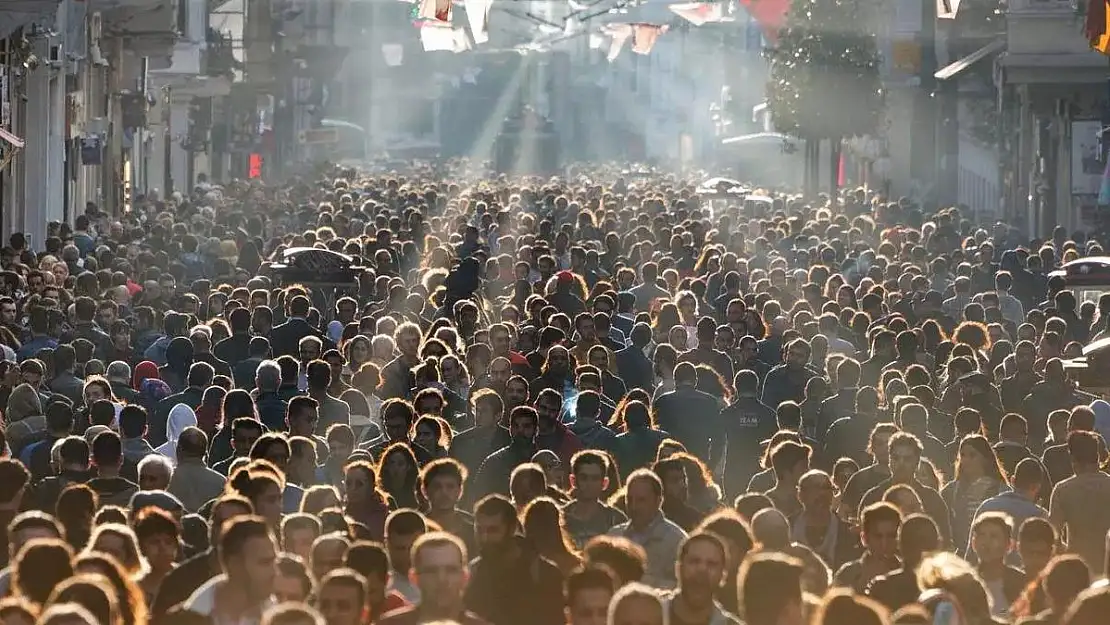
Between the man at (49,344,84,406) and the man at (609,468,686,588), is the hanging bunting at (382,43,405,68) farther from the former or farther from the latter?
the man at (609,468,686,588)

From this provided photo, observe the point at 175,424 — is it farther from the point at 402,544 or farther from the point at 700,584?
the point at 700,584

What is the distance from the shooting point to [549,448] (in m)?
12.5

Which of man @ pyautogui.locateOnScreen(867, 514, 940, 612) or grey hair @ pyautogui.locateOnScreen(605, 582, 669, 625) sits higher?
grey hair @ pyautogui.locateOnScreen(605, 582, 669, 625)

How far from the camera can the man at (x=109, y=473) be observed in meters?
11.0

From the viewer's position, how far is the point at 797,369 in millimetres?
15328

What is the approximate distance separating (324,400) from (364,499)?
4002mm

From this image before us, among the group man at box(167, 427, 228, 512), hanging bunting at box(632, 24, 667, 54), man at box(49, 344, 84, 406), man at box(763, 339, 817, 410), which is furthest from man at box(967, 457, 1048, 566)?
hanging bunting at box(632, 24, 667, 54)

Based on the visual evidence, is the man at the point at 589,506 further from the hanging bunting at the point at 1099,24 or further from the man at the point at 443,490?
the hanging bunting at the point at 1099,24

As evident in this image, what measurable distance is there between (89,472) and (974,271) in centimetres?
1382

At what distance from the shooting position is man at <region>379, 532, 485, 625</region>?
25.4ft

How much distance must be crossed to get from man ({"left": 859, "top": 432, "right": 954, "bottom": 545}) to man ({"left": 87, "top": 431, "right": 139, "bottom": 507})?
3410 mm

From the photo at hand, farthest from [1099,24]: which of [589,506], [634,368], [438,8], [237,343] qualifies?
[589,506]

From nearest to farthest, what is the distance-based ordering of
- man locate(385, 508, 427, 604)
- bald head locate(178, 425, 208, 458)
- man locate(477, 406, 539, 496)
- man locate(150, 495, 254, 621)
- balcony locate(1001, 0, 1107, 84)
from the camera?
man locate(150, 495, 254, 621), man locate(385, 508, 427, 604), bald head locate(178, 425, 208, 458), man locate(477, 406, 539, 496), balcony locate(1001, 0, 1107, 84)

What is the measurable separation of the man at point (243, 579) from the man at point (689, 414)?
19.6ft
